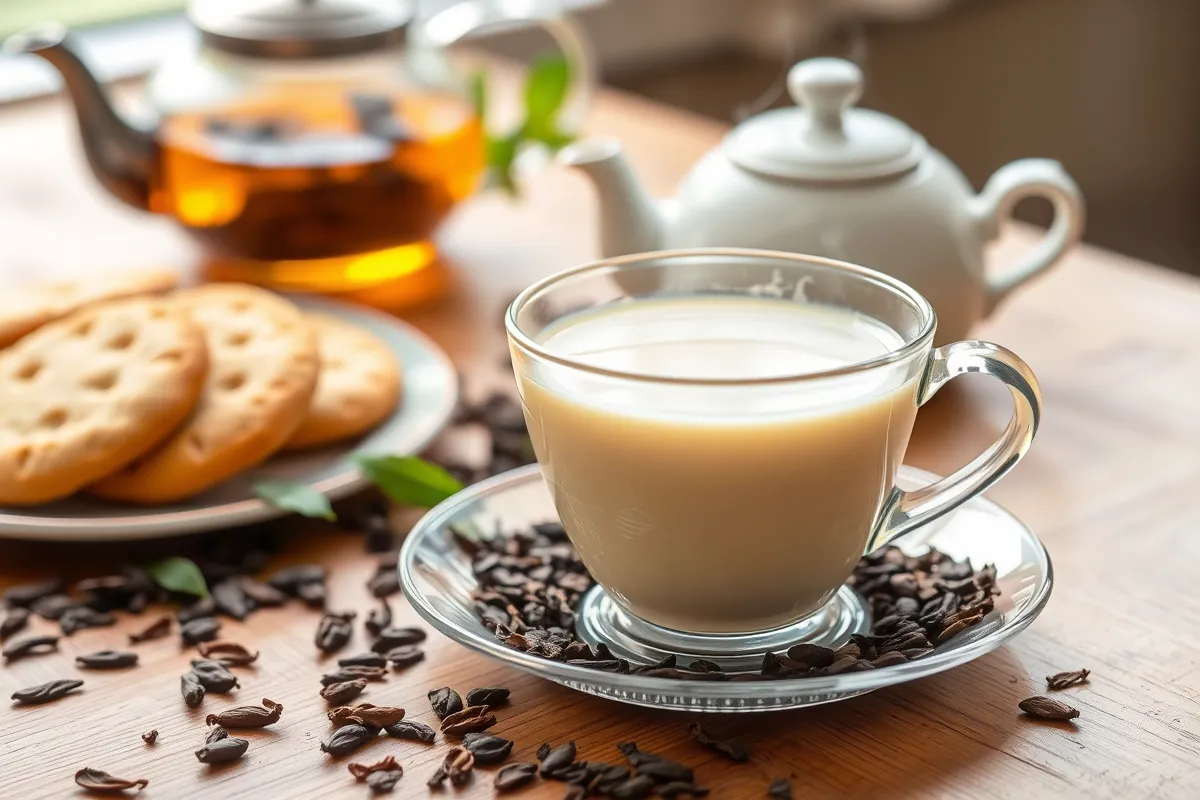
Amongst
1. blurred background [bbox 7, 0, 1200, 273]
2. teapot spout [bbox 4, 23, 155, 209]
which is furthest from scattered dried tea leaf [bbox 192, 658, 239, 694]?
blurred background [bbox 7, 0, 1200, 273]

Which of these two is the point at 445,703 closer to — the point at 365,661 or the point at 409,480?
the point at 365,661

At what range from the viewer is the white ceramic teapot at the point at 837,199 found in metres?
1.11

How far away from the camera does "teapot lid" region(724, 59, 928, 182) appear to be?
3.66 ft

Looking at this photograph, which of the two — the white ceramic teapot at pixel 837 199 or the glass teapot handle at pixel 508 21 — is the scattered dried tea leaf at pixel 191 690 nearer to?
the white ceramic teapot at pixel 837 199

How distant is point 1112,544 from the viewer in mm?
1003

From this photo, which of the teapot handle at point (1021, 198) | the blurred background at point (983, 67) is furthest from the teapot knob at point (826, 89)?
the blurred background at point (983, 67)

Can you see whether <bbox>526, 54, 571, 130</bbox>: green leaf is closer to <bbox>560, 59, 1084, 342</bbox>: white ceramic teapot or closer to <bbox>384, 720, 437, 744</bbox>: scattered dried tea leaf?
<bbox>560, 59, 1084, 342</bbox>: white ceramic teapot

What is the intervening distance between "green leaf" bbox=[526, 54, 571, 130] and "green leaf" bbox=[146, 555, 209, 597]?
2.83 feet

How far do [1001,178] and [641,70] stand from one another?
2019 millimetres

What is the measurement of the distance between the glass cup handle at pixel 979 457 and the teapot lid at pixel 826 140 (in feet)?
1.10

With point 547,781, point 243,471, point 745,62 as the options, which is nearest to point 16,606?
point 243,471

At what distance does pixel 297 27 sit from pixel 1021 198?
73 cm

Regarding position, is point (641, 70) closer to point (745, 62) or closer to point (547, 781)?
point (745, 62)

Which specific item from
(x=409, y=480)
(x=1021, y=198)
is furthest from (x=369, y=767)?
(x=1021, y=198)
